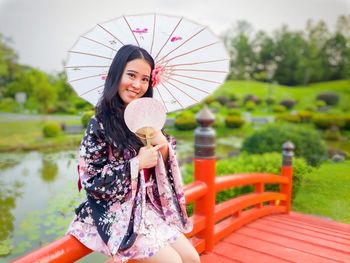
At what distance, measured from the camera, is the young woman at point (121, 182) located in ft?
3.81

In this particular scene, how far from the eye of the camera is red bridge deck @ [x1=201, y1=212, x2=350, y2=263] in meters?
2.05

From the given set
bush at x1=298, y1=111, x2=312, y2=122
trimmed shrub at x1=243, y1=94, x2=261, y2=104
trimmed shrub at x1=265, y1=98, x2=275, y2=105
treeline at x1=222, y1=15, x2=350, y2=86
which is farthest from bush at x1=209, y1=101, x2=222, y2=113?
bush at x1=298, y1=111, x2=312, y2=122

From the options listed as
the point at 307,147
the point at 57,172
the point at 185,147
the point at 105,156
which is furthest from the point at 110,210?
the point at 185,147

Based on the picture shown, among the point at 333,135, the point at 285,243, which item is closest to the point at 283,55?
the point at 333,135

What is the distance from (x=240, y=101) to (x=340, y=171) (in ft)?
42.8

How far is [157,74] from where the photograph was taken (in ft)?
4.72

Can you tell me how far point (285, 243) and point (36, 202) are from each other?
1.78 meters

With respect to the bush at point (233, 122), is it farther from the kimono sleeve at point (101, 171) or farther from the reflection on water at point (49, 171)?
the kimono sleeve at point (101, 171)

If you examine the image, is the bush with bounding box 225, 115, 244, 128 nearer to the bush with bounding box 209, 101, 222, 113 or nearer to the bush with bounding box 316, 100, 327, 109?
the bush with bounding box 209, 101, 222, 113

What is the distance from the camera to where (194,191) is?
1.88m

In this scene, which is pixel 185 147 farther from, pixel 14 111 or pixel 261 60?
pixel 261 60

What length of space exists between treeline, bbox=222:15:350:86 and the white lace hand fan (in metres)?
8.87

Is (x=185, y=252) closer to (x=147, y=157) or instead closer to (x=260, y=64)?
(x=147, y=157)

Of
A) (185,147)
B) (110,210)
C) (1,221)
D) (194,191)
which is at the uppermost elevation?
(110,210)
